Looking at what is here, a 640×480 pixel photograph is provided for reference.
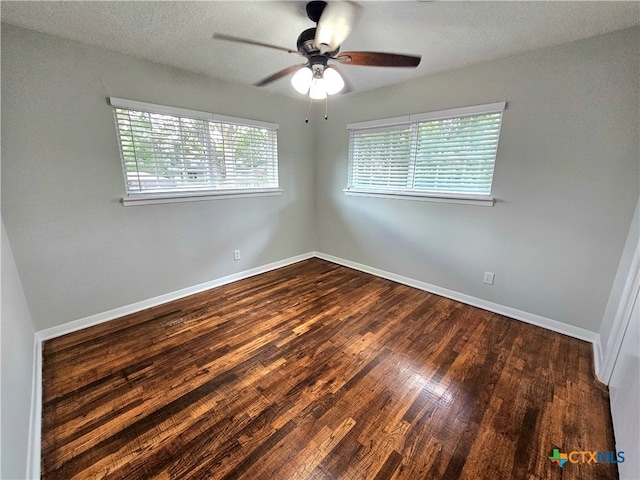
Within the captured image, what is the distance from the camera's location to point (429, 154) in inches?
113

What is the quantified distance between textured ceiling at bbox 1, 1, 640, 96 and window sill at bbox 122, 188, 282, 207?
1.19 m

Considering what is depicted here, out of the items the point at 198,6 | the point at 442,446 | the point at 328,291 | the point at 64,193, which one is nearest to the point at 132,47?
the point at 198,6


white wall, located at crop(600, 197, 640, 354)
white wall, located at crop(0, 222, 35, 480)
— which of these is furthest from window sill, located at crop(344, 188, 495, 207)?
white wall, located at crop(0, 222, 35, 480)

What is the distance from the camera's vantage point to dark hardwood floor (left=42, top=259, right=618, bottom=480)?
127cm

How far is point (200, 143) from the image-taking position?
2809 mm

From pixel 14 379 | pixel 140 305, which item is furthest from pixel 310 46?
pixel 140 305

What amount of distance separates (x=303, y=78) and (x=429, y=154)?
1.68 meters

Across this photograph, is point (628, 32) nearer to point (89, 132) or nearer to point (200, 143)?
point (200, 143)

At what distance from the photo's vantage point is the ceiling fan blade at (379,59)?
63.9 inches

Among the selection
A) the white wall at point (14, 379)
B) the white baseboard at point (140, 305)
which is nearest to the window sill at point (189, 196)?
the white wall at point (14, 379)

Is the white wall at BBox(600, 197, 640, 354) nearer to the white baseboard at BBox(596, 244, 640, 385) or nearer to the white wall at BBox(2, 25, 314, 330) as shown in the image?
the white baseboard at BBox(596, 244, 640, 385)

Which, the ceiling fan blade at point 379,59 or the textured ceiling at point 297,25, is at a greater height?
the textured ceiling at point 297,25

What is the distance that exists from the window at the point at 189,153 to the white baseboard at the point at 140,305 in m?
1.01

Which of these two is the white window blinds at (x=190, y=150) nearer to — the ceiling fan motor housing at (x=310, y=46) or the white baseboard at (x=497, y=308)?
the ceiling fan motor housing at (x=310, y=46)
